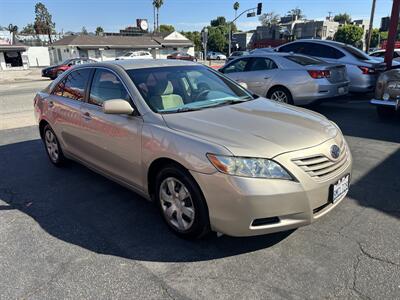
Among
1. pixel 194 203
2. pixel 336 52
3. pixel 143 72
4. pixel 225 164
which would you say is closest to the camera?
pixel 225 164

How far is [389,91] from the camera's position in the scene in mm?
6832

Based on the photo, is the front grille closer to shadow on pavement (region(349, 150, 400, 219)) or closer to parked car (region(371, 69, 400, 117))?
shadow on pavement (region(349, 150, 400, 219))

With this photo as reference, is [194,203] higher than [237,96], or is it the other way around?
[237,96]

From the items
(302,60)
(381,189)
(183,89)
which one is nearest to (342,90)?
(302,60)

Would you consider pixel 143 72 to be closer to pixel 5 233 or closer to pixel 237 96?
pixel 237 96

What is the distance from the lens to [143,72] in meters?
3.82

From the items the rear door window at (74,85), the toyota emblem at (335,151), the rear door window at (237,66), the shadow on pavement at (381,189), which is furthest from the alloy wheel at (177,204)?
the rear door window at (237,66)

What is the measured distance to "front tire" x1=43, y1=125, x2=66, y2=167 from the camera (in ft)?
16.8

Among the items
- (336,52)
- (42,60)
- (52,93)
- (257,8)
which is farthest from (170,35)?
(52,93)

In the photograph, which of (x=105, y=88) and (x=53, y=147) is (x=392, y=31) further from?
(x=53, y=147)

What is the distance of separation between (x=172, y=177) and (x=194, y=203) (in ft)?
1.07

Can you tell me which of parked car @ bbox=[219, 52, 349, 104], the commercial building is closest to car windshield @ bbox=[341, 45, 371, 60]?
parked car @ bbox=[219, 52, 349, 104]

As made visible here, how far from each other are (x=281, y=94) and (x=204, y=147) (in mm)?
6000

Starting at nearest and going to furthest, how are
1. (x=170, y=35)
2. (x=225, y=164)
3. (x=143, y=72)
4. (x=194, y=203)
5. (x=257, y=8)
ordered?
(x=225, y=164)
(x=194, y=203)
(x=143, y=72)
(x=257, y=8)
(x=170, y=35)
